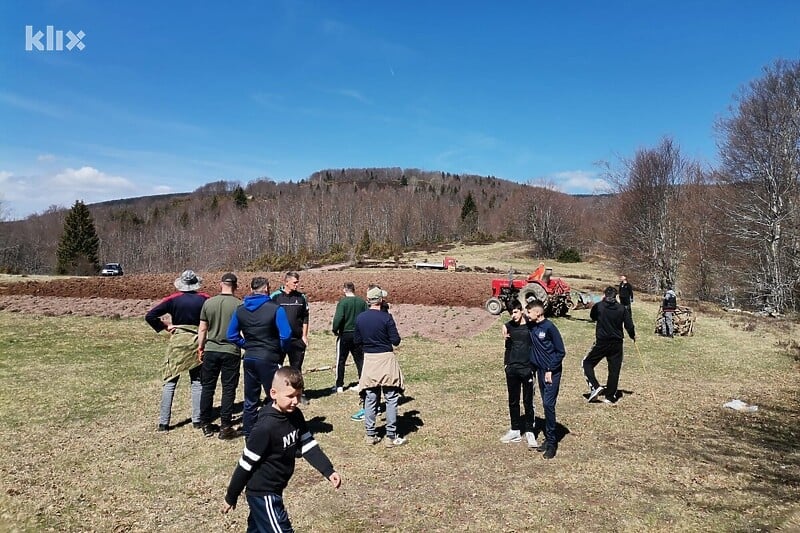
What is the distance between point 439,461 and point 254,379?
8.63 ft

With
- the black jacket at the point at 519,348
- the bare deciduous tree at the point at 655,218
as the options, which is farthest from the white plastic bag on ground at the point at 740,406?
the bare deciduous tree at the point at 655,218

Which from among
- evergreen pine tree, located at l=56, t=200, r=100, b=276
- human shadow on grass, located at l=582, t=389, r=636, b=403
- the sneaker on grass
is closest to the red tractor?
human shadow on grass, located at l=582, t=389, r=636, b=403

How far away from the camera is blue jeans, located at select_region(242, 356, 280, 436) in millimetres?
6555

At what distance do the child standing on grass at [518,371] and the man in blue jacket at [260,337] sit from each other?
299 cm

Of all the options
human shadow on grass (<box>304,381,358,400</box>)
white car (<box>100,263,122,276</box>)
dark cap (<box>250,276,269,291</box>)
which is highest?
dark cap (<box>250,276,269,291</box>)

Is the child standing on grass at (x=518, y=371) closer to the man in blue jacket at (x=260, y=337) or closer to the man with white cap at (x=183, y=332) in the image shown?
the man in blue jacket at (x=260, y=337)

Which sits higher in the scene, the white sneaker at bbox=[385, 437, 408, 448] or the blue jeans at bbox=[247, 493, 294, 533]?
the blue jeans at bbox=[247, 493, 294, 533]

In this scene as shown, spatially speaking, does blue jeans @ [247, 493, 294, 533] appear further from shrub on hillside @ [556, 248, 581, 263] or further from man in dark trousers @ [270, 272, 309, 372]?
shrub on hillside @ [556, 248, 581, 263]

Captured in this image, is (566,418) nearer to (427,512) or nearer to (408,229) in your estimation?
(427,512)

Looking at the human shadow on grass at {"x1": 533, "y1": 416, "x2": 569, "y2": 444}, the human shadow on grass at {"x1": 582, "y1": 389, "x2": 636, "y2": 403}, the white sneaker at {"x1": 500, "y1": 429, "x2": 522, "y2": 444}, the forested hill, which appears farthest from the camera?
the forested hill

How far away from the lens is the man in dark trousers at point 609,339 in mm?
9023

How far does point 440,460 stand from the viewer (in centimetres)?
676

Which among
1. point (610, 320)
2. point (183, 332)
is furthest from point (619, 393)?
point (183, 332)

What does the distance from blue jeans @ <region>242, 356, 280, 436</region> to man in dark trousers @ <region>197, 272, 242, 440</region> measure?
0.46 m
